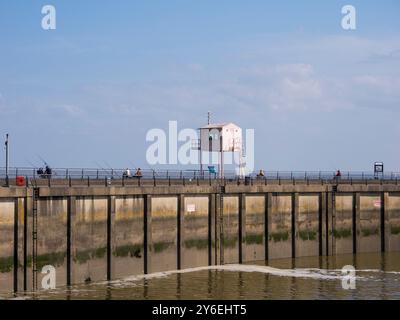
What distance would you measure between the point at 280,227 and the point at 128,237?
18.5 m

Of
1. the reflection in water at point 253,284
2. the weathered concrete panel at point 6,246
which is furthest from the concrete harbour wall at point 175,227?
the reflection in water at point 253,284

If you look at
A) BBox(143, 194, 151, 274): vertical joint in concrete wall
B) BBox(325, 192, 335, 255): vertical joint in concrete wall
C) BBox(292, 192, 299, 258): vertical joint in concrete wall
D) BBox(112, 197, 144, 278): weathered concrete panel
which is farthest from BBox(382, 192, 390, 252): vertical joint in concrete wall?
BBox(112, 197, 144, 278): weathered concrete panel

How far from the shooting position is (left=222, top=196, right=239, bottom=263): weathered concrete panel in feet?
215

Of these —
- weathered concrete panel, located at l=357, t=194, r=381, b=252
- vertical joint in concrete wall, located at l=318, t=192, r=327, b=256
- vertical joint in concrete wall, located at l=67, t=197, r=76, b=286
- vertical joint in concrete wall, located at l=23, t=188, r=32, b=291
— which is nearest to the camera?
vertical joint in concrete wall, located at l=23, t=188, r=32, b=291

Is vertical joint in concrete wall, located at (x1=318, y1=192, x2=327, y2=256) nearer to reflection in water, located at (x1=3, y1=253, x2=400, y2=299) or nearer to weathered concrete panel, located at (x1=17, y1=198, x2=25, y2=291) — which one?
reflection in water, located at (x1=3, y1=253, x2=400, y2=299)

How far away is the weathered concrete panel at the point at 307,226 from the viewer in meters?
72.0

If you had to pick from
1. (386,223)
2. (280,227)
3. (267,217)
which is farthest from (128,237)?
(386,223)

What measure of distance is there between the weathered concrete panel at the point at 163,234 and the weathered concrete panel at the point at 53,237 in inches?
346

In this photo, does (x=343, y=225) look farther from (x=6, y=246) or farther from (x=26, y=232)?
(x=6, y=246)

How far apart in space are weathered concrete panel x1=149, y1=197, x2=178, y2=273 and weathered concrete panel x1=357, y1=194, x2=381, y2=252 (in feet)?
77.8

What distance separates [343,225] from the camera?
2972 inches

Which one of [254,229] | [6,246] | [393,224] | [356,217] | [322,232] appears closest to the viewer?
[6,246]
